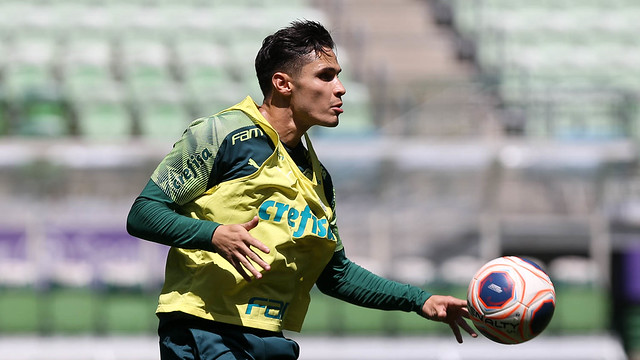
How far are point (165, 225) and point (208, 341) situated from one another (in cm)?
48

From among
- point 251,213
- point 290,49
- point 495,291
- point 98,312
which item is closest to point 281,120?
point 290,49

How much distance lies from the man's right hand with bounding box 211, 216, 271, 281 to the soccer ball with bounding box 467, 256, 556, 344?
109 cm

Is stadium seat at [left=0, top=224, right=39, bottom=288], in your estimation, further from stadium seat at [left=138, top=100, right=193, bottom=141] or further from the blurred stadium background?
stadium seat at [left=138, top=100, right=193, bottom=141]

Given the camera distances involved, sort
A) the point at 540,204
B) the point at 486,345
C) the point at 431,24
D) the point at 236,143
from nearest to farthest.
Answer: the point at 236,143 < the point at 486,345 < the point at 540,204 < the point at 431,24

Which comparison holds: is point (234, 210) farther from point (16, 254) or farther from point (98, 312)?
point (16, 254)

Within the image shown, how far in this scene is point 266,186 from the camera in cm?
362

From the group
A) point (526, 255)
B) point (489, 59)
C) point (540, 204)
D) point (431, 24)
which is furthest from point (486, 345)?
point (431, 24)

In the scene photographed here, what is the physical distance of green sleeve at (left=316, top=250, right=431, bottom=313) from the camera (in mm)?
4062

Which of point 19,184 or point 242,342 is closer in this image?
point 242,342

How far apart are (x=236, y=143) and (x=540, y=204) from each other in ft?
32.2

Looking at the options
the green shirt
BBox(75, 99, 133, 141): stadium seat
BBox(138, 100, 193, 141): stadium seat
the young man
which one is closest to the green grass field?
BBox(75, 99, 133, 141): stadium seat

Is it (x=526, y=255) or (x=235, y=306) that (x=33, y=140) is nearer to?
(x=526, y=255)

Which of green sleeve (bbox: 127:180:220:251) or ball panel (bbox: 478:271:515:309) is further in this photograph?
ball panel (bbox: 478:271:515:309)

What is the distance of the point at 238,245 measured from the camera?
10.5 feet
